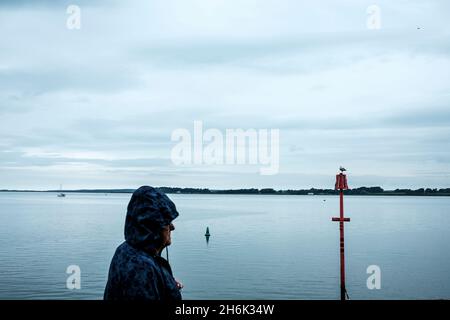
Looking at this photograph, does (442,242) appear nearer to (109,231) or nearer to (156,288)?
(109,231)

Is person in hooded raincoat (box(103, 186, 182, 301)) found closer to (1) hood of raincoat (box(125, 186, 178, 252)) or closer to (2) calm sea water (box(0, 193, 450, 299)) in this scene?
(1) hood of raincoat (box(125, 186, 178, 252))

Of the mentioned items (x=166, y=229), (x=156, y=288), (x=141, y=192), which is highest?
(x=141, y=192)

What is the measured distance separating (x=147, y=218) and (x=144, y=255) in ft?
1.15

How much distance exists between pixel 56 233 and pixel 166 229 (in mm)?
69361

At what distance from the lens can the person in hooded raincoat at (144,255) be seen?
13.7 ft

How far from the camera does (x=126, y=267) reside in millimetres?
4199

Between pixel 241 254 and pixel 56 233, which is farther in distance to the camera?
pixel 56 233

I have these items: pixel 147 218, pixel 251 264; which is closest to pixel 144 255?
pixel 147 218

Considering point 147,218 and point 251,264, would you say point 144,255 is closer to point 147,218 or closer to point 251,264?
point 147,218

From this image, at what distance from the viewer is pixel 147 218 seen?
444 centimetres

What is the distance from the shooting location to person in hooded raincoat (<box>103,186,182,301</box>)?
13.7 feet

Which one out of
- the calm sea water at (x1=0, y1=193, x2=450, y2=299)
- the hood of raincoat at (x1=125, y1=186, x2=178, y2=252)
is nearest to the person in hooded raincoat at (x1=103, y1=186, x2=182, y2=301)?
the hood of raincoat at (x1=125, y1=186, x2=178, y2=252)

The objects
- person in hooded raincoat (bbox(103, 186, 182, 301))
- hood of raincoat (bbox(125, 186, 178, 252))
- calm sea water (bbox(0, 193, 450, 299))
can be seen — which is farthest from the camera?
calm sea water (bbox(0, 193, 450, 299))
